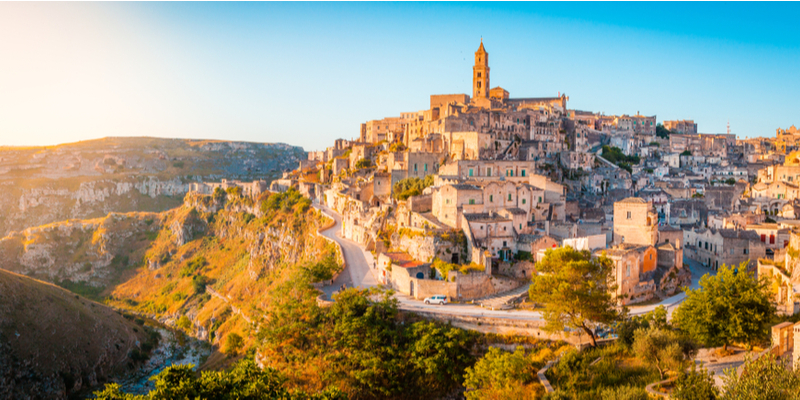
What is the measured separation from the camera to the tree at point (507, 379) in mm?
22781

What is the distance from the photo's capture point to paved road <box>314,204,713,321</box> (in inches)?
1257

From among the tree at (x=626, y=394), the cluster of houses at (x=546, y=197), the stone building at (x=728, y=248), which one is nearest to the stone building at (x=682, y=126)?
the cluster of houses at (x=546, y=197)

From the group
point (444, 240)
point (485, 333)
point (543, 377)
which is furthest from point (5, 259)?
point (543, 377)

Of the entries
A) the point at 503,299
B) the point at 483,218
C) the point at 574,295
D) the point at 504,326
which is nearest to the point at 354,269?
the point at 483,218

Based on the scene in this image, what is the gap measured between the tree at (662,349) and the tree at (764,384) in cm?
556

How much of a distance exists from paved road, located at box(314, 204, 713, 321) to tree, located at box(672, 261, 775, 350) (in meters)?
8.16

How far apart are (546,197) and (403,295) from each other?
19912 millimetres

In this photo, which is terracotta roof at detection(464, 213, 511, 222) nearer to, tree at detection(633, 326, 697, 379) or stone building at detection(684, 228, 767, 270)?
tree at detection(633, 326, 697, 379)

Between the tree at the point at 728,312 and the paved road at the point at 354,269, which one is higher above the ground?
the tree at the point at 728,312

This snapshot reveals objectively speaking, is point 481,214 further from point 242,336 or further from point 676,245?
point 242,336

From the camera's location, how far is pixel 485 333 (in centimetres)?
3045

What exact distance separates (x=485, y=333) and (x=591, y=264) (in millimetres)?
7408

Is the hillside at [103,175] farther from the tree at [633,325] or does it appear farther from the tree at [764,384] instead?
the tree at [764,384]

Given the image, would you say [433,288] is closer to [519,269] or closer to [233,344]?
[519,269]
